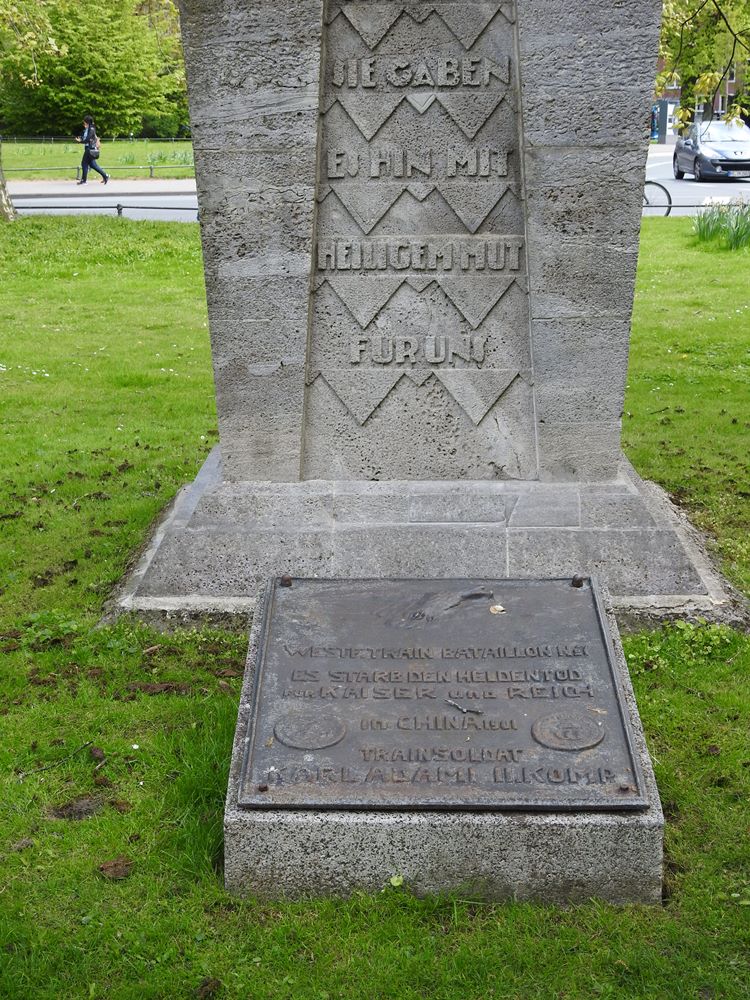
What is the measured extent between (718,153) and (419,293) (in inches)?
876

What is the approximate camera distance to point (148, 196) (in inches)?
980

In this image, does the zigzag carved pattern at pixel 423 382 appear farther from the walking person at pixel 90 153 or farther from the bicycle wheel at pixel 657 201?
the walking person at pixel 90 153

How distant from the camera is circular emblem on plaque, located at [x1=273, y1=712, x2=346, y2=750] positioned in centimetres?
329

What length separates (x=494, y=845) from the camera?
3.15m

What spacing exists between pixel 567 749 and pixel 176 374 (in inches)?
292

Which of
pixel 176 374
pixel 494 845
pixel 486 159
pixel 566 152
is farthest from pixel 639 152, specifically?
pixel 176 374

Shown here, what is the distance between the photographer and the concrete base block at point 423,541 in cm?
486

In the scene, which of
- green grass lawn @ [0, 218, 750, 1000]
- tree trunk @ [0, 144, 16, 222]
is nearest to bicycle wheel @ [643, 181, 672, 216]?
tree trunk @ [0, 144, 16, 222]

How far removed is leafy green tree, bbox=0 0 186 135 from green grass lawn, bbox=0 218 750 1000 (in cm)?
3917

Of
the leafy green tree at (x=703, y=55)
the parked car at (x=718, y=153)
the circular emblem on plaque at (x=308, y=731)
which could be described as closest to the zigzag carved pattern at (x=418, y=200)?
the circular emblem on plaque at (x=308, y=731)

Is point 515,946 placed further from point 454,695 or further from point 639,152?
point 639,152

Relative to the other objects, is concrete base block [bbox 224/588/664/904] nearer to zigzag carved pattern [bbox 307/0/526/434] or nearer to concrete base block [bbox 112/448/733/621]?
concrete base block [bbox 112/448/733/621]

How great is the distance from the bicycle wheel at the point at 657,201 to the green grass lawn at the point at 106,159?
14206 millimetres

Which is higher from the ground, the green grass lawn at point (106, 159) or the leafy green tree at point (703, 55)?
the leafy green tree at point (703, 55)
